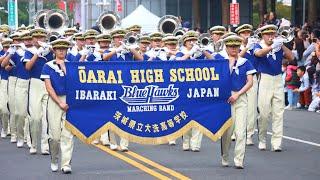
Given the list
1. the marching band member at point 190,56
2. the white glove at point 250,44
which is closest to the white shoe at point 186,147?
the marching band member at point 190,56

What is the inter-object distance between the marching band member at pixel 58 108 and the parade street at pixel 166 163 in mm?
268

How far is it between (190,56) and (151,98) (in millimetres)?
2755

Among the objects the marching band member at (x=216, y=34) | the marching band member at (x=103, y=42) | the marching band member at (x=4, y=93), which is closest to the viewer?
the marching band member at (x=103, y=42)

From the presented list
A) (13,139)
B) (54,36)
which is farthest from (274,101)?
(13,139)

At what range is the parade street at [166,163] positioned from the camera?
42.2ft

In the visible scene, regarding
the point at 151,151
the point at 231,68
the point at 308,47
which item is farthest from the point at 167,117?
the point at 308,47

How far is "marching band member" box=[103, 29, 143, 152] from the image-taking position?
52.2 feet

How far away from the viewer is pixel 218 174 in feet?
42.1

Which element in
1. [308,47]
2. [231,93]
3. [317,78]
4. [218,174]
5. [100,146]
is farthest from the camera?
[308,47]

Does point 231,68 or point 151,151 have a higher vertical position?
point 231,68

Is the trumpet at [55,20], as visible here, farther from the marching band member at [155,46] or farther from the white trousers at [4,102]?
the marching band member at [155,46]

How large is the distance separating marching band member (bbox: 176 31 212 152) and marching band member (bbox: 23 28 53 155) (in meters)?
2.29

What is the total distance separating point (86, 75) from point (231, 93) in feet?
6.89

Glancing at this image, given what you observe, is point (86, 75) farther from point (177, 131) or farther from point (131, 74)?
point (177, 131)
